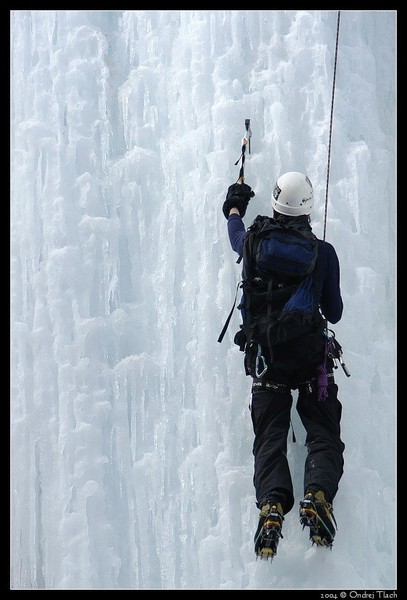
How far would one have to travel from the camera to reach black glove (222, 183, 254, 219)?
492cm

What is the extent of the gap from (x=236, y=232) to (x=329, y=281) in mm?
601

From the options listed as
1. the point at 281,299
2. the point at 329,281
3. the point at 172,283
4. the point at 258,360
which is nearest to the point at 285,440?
the point at 258,360

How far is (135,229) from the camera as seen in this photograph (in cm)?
542

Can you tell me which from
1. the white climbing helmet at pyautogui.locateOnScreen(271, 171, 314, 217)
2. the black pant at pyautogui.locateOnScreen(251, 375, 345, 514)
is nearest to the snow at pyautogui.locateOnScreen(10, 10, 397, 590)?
the black pant at pyautogui.locateOnScreen(251, 375, 345, 514)

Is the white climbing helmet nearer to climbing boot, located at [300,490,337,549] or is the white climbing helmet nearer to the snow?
the snow

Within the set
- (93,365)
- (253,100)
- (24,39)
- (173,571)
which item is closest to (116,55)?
(24,39)

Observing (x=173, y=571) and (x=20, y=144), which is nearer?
(x=173, y=571)

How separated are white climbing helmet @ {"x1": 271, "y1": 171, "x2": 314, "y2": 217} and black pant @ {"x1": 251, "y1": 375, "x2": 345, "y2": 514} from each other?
882mm

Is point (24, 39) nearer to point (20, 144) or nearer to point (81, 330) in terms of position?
point (20, 144)

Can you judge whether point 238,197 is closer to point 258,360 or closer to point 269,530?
point 258,360

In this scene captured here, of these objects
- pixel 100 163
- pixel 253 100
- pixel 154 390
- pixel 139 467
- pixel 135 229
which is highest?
pixel 253 100

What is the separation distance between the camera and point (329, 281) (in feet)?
14.6

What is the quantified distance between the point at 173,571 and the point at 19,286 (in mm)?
1980

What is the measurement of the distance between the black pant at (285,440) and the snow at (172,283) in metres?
0.29
